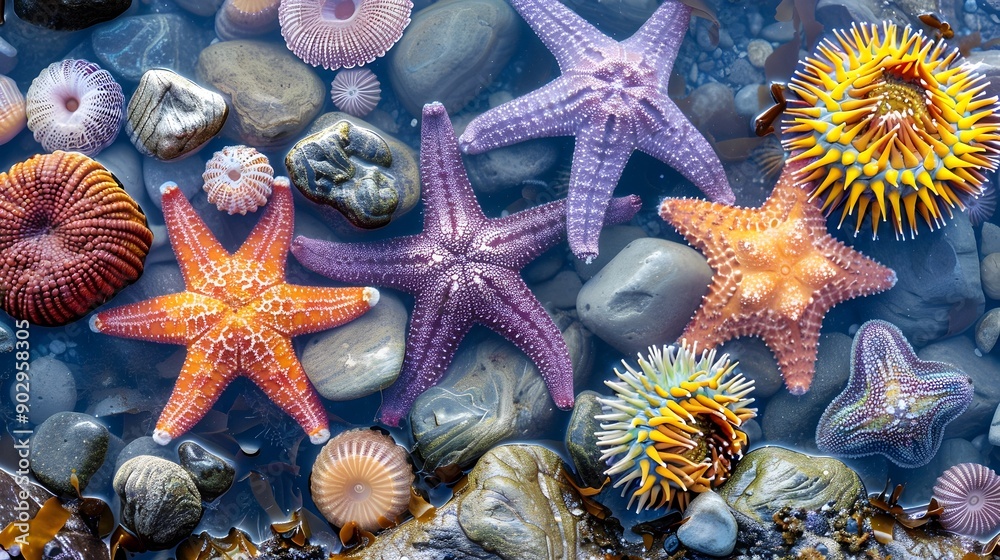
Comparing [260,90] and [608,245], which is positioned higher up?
[260,90]

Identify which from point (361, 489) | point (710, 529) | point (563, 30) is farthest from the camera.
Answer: point (563, 30)

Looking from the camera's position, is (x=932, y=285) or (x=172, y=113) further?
(x=932, y=285)

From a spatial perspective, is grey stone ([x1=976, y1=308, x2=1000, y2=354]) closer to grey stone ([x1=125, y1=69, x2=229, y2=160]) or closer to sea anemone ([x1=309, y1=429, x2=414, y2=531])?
sea anemone ([x1=309, y1=429, x2=414, y2=531])

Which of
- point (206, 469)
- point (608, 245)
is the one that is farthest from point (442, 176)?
point (206, 469)

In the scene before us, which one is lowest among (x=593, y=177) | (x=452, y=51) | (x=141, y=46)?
(x=593, y=177)

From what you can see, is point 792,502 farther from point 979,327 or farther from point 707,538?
point 979,327

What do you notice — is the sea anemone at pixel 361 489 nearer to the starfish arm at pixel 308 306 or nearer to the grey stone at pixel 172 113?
the starfish arm at pixel 308 306

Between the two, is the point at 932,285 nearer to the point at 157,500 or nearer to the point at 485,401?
the point at 485,401

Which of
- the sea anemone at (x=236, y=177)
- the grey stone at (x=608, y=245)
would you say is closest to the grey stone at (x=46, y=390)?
the sea anemone at (x=236, y=177)
